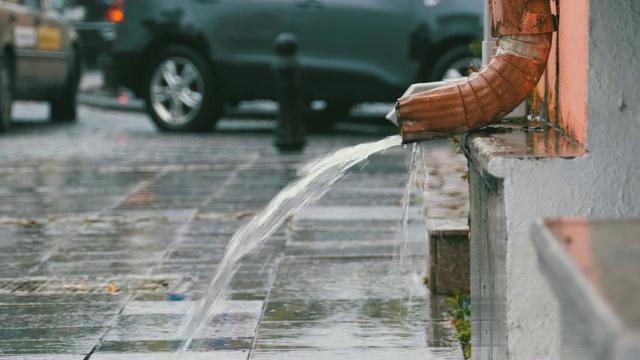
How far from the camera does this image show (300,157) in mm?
12312

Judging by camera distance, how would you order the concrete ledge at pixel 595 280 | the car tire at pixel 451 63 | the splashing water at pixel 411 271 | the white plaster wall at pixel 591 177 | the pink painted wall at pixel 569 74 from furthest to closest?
the car tire at pixel 451 63 < the splashing water at pixel 411 271 < the pink painted wall at pixel 569 74 < the white plaster wall at pixel 591 177 < the concrete ledge at pixel 595 280

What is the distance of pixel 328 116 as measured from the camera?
15961 mm

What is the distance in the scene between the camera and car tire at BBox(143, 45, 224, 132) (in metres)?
14.5

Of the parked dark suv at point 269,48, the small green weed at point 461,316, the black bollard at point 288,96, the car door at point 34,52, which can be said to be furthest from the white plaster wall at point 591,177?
the car door at point 34,52

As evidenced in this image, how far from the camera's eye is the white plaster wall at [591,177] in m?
3.10

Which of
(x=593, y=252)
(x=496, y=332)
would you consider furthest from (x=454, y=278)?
(x=593, y=252)

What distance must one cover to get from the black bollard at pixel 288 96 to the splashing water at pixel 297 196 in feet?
26.0

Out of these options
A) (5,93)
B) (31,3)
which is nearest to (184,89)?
(5,93)

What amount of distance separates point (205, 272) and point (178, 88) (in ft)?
27.2

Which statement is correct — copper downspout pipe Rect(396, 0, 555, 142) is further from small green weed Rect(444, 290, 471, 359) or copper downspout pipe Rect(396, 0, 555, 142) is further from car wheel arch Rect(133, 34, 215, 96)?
car wheel arch Rect(133, 34, 215, 96)

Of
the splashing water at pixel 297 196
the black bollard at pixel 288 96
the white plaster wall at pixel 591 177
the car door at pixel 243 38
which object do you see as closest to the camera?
the white plaster wall at pixel 591 177

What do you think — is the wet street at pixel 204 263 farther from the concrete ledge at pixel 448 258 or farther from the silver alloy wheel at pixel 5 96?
the silver alloy wheel at pixel 5 96

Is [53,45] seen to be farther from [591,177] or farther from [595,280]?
[595,280]

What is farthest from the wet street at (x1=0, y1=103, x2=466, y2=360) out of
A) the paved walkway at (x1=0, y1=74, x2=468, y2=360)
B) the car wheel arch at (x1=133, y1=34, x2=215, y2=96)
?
the car wheel arch at (x1=133, y1=34, x2=215, y2=96)
